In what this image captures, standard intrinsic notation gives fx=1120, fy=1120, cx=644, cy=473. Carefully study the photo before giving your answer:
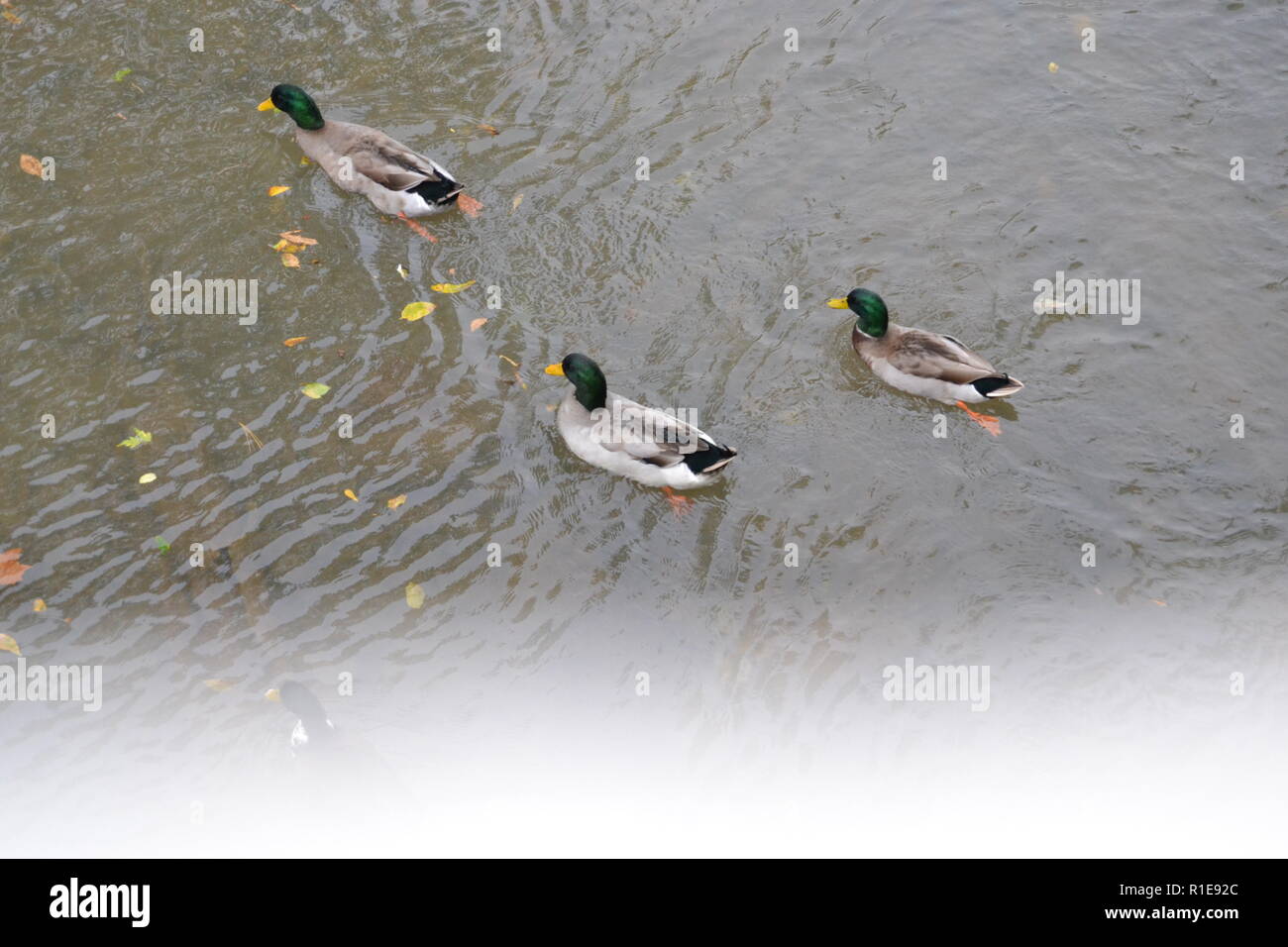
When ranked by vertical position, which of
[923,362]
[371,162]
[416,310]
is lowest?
[923,362]

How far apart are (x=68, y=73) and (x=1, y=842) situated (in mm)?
7532

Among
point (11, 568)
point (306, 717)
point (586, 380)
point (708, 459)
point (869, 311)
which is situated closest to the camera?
point (306, 717)

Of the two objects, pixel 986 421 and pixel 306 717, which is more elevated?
pixel 986 421

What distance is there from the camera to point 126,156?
9945 mm

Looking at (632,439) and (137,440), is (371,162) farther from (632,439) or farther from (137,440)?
(632,439)

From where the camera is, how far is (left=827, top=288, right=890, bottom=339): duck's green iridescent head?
864 cm

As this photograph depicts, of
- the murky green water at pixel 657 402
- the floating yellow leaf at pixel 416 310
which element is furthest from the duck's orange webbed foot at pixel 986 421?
the floating yellow leaf at pixel 416 310

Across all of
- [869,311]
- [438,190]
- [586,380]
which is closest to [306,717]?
[586,380]

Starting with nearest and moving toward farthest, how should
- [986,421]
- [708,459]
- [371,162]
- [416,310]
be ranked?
[708,459] < [986,421] < [416,310] < [371,162]

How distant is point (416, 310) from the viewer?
9.00m

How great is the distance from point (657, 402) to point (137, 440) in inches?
149

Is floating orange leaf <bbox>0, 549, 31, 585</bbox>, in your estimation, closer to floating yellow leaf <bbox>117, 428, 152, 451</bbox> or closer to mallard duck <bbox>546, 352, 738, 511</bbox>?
floating yellow leaf <bbox>117, 428, 152, 451</bbox>

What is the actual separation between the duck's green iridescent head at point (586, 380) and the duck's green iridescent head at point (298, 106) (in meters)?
3.79

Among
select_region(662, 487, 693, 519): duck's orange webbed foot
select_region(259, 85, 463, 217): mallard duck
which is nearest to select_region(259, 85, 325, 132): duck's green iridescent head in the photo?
select_region(259, 85, 463, 217): mallard duck
